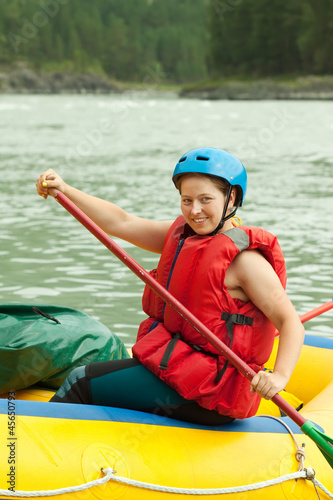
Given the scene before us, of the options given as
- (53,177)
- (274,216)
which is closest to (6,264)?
(274,216)

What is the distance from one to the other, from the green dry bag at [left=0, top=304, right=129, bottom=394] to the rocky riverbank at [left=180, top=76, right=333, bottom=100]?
50.7 metres

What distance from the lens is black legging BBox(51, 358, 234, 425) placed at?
2.32 m

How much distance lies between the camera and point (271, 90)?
5716 cm

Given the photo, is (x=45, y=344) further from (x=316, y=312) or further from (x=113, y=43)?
(x=113, y=43)

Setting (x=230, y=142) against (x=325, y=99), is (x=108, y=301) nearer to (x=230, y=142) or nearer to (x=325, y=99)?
(x=230, y=142)

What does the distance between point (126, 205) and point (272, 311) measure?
24.6 feet

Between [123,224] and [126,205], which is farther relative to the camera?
[126,205]

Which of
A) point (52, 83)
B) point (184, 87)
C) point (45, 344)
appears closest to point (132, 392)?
point (45, 344)

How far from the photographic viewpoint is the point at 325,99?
51.3 metres

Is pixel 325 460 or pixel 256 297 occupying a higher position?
pixel 256 297

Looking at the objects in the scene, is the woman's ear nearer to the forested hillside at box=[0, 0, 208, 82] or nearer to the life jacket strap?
the life jacket strap

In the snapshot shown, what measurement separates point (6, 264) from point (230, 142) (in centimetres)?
1273

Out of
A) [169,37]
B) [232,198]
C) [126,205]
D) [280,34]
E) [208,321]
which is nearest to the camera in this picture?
[208,321]

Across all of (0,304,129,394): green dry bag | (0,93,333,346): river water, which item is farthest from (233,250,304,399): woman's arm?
(0,93,333,346): river water
